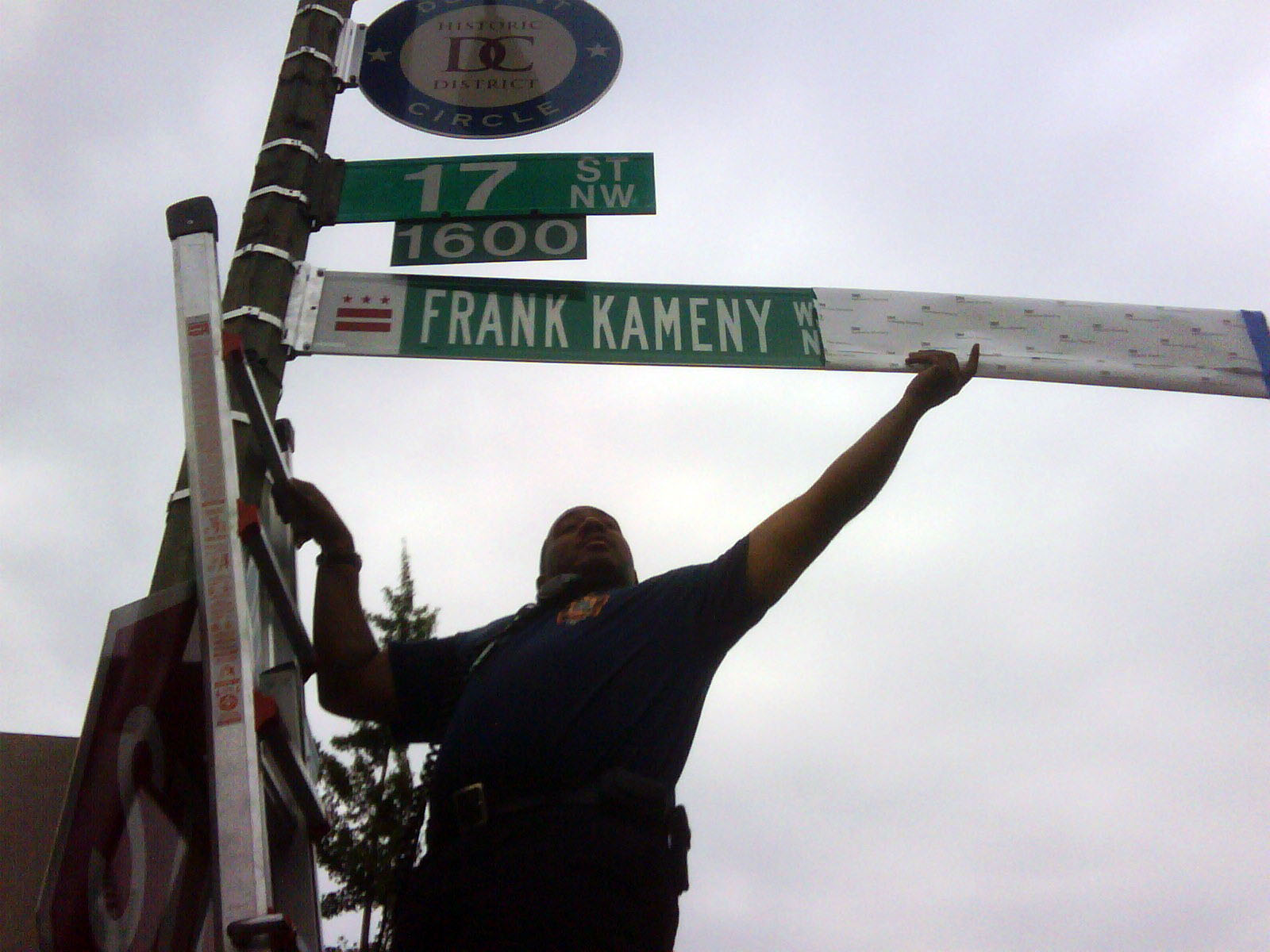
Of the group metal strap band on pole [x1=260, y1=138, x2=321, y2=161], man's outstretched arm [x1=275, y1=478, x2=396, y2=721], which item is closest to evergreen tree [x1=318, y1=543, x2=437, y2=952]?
man's outstretched arm [x1=275, y1=478, x2=396, y2=721]

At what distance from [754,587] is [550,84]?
222 cm

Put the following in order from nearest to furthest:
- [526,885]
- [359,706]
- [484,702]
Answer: [526,885], [484,702], [359,706]

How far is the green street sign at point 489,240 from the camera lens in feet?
11.0

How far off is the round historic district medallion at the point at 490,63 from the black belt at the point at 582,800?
2.39 meters

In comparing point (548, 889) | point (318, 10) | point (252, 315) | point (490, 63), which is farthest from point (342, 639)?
point (490, 63)

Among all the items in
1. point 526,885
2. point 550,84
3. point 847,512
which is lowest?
point 526,885

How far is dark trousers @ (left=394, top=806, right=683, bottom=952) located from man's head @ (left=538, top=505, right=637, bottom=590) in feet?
2.96

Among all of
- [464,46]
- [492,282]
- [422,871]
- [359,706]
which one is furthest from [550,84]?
[422,871]

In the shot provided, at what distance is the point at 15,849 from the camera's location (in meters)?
2.09

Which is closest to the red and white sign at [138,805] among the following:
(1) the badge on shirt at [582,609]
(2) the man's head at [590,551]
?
(1) the badge on shirt at [582,609]

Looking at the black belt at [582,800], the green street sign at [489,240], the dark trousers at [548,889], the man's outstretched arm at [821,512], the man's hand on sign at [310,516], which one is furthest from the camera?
the green street sign at [489,240]

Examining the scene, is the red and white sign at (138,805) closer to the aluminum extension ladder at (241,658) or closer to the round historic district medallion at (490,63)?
the aluminum extension ladder at (241,658)

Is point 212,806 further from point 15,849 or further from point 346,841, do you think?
point 346,841

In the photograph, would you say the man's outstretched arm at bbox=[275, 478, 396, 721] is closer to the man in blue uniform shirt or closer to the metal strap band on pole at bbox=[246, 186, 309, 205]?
the man in blue uniform shirt
